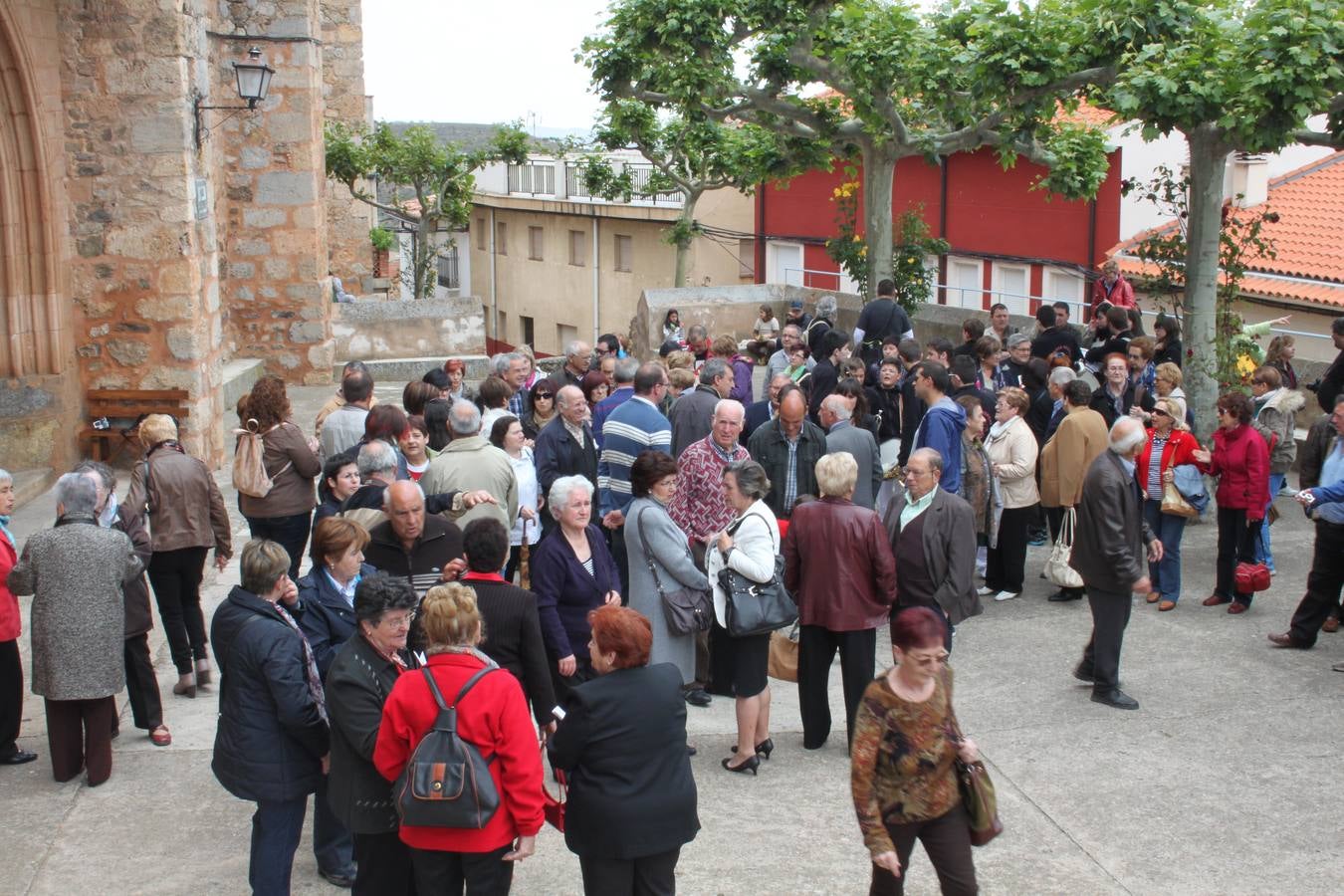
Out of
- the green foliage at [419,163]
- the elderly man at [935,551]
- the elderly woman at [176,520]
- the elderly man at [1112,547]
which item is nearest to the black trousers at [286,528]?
the elderly woman at [176,520]

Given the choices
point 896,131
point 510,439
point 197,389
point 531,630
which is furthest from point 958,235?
point 531,630

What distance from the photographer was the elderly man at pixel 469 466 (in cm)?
716

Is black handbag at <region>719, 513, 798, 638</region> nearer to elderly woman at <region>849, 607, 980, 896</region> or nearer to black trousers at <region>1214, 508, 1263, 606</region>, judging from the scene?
elderly woman at <region>849, 607, 980, 896</region>

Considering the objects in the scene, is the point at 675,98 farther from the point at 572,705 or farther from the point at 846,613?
the point at 572,705

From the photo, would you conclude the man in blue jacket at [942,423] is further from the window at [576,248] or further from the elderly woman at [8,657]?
the window at [576,248]

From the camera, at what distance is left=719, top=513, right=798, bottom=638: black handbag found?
622 centimetres

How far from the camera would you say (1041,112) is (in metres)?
14.7

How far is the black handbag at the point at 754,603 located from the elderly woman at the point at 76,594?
263cm

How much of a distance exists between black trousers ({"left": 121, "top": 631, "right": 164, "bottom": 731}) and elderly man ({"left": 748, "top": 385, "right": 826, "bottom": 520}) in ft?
11.5

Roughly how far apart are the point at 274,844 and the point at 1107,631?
4313 mm

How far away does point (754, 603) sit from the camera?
625 centimetres

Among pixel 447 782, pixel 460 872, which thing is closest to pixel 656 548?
pixel 460 872

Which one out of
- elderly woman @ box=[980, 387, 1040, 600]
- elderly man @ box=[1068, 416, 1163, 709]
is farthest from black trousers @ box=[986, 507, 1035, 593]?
elderly man @ box=[1068, 416, 1163, 709]

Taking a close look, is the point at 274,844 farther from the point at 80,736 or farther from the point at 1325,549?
the point at 1325,549
